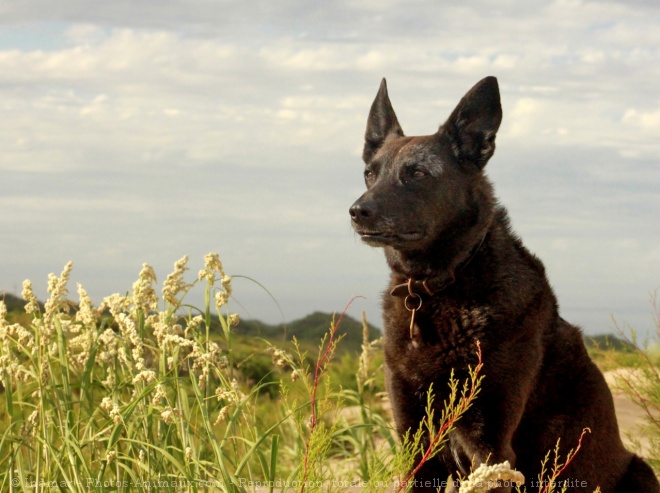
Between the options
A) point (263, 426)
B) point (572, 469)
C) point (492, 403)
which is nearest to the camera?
point (492, 403)

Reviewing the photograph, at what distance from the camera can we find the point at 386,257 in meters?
4.21

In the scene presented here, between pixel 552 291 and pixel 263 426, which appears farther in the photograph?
pixel 263 426

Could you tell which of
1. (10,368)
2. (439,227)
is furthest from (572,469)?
(10,368)

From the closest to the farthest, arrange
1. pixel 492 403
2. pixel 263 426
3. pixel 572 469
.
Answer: pixel 492 403 → pixel 572 469 → pixel 263 426

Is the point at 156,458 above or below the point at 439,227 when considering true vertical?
below

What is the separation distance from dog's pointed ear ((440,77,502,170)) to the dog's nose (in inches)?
24.2

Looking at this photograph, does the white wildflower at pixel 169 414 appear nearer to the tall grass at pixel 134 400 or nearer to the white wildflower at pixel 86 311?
the tall grass at pixel 134 400

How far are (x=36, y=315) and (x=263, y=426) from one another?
2595 mm

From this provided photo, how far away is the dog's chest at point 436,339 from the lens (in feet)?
12.6

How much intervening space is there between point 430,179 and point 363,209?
0.41 m

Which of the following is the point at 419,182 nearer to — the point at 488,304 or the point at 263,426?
the point at 488,304

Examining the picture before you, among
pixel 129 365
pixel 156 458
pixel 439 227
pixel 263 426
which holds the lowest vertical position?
pixel 263 426

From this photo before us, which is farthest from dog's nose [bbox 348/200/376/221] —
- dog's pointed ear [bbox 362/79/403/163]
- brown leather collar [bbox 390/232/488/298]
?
dog's pointed ear [bbox 362/79/403/163]

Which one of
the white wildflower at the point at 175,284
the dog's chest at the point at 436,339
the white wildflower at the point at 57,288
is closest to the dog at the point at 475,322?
the dog's chest at the point at 436,339
